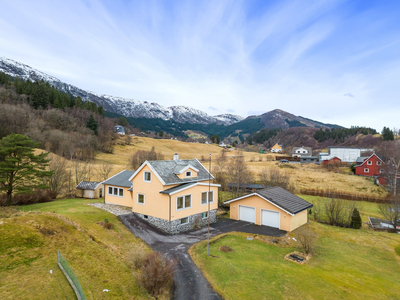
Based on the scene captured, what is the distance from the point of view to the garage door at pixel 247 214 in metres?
27.5

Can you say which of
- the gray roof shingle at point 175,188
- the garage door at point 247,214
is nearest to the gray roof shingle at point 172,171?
the gray roof shingle at point 175,188

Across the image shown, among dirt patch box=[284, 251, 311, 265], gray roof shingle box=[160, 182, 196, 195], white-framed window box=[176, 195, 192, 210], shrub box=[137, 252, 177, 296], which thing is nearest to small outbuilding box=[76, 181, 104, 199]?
gray roof shingle box=[160, 182, 196, 195]

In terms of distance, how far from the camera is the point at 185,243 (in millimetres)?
20719

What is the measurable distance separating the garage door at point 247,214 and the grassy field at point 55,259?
539 inches

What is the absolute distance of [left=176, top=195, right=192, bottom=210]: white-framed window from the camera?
24.0 meters

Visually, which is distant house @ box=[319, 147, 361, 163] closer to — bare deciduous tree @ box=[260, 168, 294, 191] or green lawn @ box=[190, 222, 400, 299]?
bare deciduous tree @ box=[260, 168, 294, 191]

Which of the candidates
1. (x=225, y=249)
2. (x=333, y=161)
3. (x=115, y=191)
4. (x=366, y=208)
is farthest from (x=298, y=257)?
(x=333, y=161)

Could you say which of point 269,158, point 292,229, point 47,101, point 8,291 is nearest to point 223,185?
point 292,229

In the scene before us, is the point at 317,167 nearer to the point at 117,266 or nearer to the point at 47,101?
the point at 117,266

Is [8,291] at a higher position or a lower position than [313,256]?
higher

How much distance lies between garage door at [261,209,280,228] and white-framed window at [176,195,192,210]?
29.0ft

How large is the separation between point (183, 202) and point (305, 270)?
12.7m

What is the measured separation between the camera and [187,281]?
557 inches

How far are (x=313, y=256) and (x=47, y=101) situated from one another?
353ft
